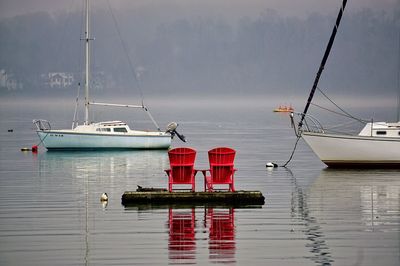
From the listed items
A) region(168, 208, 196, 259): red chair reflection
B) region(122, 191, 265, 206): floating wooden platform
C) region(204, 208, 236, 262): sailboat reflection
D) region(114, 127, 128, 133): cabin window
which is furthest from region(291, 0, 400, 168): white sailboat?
region(114, 127, 128, 133): cabin window

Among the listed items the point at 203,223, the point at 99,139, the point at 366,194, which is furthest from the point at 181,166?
the point at 99,139

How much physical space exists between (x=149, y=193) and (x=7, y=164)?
26.0 meters

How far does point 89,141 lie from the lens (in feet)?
226

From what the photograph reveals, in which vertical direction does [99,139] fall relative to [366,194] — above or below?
above

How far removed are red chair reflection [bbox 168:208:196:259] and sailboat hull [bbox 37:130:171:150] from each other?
35.5 meters

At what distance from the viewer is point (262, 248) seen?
89.2 feet

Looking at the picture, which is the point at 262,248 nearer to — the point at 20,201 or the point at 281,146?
the point at 20,201

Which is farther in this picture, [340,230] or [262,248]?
[340,230]

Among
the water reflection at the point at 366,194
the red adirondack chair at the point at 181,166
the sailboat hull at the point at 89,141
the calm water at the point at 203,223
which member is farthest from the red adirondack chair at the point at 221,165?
the sailboat hull at the point at 89,141

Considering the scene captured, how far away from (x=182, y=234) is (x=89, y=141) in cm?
4008

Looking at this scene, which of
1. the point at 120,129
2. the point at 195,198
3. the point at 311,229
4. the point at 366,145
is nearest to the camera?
the point at 311,229

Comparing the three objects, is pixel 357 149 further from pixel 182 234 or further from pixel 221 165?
pixel 182 234

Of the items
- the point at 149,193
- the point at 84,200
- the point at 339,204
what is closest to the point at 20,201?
the point at 84,200

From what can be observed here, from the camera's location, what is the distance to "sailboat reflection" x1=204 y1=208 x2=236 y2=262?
2628cm
